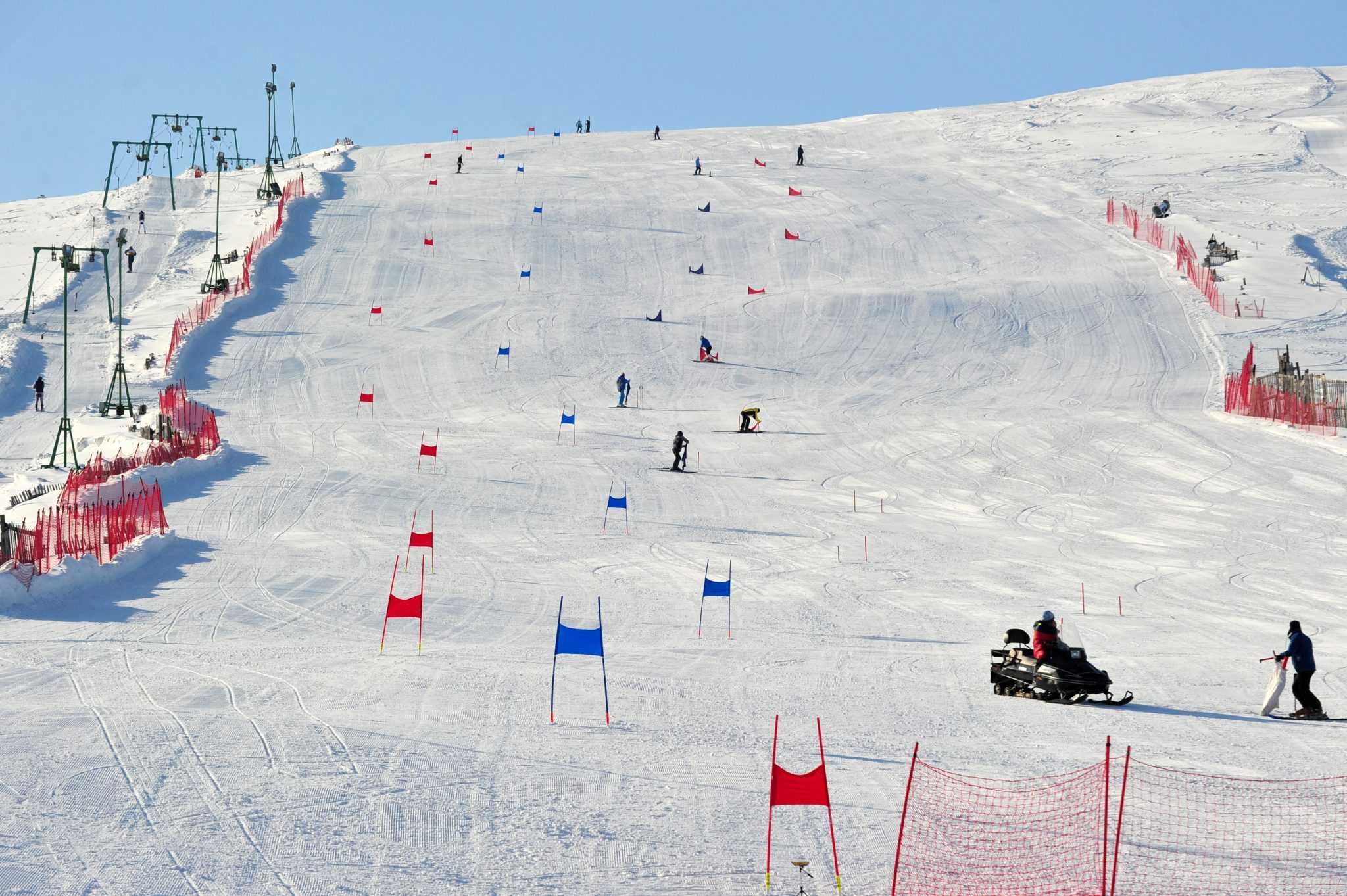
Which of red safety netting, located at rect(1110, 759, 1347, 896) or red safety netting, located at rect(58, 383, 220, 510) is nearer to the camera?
red safety netting, located at rect(1110, 759, 1347, 896)

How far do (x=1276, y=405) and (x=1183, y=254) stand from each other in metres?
17.5

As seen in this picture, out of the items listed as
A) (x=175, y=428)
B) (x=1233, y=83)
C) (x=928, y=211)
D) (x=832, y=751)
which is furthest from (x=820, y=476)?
(x=1233, y=83)

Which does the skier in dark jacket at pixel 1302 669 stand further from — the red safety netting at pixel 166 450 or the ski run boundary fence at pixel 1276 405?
the ski run boundary fence at pixel 1276 405

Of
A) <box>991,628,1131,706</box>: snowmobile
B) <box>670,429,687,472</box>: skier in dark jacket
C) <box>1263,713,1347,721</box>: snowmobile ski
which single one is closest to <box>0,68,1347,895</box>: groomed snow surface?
<box>991,628,1131,706</box>: snowmobile

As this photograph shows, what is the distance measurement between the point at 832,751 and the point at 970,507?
16504 millimetres

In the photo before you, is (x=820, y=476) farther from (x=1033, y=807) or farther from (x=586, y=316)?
(x=1033, y=807)

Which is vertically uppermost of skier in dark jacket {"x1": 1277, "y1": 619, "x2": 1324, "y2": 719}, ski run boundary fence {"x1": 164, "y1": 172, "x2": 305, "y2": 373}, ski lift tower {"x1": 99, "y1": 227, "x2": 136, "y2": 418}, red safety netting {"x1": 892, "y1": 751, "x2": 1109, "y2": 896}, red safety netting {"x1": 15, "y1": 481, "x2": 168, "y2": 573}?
ski run boundary fence {"x1": 164, "y1": 172, "x2": 305, "y2": 373}

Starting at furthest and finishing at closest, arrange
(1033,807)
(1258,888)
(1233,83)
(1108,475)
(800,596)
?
(1233,83), (1108,475), (800,596), (1033,807), (1258,888)

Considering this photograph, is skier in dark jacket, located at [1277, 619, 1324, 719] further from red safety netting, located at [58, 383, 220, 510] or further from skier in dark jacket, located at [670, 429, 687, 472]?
red safety netting, located at [58, 383, 220, 510]

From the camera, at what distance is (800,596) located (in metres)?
19.7

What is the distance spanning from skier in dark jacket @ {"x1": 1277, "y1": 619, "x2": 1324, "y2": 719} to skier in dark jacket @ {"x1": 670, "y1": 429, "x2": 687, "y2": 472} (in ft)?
54.4

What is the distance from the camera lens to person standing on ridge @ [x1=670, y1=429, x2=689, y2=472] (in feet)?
95.6

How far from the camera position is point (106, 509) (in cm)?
2128

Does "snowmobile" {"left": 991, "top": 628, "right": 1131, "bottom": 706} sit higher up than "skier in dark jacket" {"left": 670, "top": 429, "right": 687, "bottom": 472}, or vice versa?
"skier in dark jacket" {"left": 670, "top": 429, "right": 687, "bottom": 472}
